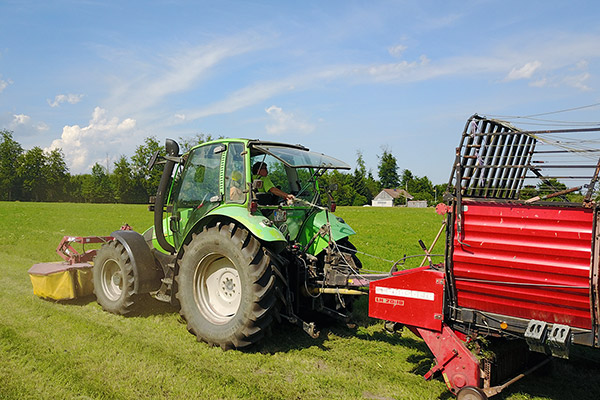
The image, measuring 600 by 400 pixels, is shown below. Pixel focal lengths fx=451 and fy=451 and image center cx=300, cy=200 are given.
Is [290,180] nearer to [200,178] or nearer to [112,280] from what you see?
[200,178]

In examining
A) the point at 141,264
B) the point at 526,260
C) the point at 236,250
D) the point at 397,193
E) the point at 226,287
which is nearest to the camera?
the point at 526,260

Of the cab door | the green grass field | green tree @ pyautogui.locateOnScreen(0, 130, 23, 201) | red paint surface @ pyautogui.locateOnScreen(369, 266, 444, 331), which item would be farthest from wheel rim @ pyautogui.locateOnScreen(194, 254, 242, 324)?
green tree @ pyautogui.locateOnScreen(0, 130, 23, 201)

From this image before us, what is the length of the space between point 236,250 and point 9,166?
288 feet

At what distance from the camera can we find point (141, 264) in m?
6.27

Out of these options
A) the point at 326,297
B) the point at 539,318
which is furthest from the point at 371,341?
the point at 539,318

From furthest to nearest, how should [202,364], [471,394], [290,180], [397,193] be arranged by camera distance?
[397,193] < [290,180] < [202,364] < [471,394]

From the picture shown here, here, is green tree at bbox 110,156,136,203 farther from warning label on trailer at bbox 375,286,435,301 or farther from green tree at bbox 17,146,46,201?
warning label on trailer at bbox 375,286,435,301

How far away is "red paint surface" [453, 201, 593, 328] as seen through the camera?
3.29 meters

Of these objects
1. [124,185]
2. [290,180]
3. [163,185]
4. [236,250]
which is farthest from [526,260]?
[124,185]

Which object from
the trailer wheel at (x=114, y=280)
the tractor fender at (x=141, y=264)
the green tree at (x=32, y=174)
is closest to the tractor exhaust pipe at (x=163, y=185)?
the tractor fender at (x=141, y=264)

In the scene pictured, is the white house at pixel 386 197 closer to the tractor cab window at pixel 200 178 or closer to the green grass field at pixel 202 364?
the tractor cab window at pixel 200 178

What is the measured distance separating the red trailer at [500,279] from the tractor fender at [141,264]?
3354mm

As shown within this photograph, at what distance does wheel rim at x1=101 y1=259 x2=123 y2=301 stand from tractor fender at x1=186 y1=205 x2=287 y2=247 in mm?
1779

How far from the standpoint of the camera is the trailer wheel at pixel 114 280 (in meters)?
6.24
